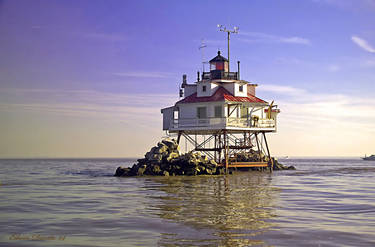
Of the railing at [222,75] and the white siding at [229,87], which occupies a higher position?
the railing at [222,75]

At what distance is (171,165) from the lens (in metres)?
39.6

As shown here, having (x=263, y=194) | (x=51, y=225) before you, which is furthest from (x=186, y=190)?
(x=51, y=225)

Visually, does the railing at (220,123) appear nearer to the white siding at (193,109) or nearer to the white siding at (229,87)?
the white siding at (193,109)

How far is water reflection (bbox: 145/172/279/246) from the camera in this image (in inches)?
476

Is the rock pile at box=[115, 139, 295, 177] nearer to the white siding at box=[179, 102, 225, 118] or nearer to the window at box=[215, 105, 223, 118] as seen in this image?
the white siding at box=[179, 102, 225, 118]

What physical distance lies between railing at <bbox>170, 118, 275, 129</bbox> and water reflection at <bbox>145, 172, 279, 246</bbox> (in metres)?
15.4

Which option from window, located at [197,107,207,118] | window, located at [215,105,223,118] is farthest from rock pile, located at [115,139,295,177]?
window, located at [215,105,223,118]

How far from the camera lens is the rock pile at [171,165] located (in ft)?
129

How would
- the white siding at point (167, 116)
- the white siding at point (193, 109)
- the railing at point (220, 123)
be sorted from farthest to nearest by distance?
the white siding at point (167, 116) → the white siding at point (193, 109) → the railing at point (220, 123)

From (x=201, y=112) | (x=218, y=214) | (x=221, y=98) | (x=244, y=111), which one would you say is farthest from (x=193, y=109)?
(x=218, y=214)

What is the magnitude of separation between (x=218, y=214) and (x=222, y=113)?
2577 cm

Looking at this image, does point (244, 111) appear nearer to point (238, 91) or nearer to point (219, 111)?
point (238, 91)

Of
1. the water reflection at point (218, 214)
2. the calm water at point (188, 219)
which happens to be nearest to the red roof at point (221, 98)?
the water reflection at point (218, 214)

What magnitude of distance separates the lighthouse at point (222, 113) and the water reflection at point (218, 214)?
16532 mm
